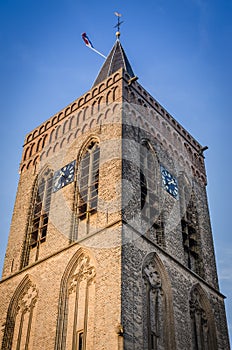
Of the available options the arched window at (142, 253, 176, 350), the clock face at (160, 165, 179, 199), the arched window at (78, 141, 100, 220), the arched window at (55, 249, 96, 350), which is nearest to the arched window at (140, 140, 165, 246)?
the clock face at (160, 165, 179, 199)

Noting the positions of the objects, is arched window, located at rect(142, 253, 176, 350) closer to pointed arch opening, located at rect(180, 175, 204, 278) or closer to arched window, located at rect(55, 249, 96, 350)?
arched window, located at rect(55, 249, 96, 350)

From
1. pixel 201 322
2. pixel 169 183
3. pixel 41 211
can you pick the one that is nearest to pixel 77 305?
pixel 201 322

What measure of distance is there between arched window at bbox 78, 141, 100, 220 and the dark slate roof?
21.9 ft

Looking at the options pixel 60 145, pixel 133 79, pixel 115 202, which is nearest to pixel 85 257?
pixel 115 202

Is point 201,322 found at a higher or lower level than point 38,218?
lower

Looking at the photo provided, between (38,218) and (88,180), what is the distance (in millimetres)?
2718

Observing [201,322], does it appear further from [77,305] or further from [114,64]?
[114,64]

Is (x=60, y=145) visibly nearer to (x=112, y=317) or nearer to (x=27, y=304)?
(x=27, y=304)

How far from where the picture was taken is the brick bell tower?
17250 mm

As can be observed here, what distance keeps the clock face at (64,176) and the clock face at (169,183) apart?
3796 mm

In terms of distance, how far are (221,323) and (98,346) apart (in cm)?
693

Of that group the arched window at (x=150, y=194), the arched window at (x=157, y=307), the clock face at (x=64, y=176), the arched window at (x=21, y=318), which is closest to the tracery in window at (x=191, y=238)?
the arched window at (x=150, y=194)

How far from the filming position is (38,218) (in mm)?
22688

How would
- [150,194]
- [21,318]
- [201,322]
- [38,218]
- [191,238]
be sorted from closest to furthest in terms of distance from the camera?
[21,318] < [201,322] < [150,194] < [38,218] < [191,238]
